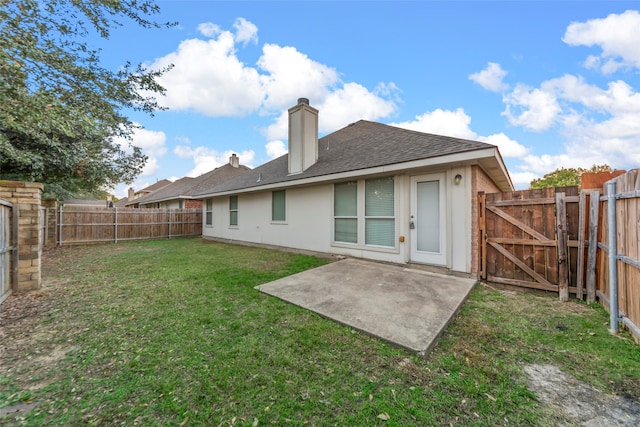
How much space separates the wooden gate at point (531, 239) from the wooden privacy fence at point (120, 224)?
582 inches

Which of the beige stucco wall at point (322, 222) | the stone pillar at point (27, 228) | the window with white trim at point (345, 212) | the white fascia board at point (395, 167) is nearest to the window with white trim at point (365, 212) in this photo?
the window with white trim at point (345, 212)

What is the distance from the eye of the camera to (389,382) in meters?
1.93

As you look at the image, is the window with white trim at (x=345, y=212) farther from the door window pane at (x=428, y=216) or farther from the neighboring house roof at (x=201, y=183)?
the neighboring house roof at (x=201, y=183)

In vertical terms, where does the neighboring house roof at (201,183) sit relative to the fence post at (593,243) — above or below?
above

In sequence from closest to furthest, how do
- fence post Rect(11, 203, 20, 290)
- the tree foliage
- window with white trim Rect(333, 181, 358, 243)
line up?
fence post Rect(11, 203, 20, 290), window with white trim Rect(333, 181, 358, 243), the tree foliage

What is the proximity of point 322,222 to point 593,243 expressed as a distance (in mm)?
5440

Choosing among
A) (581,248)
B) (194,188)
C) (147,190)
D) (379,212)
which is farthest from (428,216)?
(147,190)

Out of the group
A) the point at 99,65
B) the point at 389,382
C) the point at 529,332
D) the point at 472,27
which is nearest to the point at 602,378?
the point at 529,332

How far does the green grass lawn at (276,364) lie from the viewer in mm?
1639

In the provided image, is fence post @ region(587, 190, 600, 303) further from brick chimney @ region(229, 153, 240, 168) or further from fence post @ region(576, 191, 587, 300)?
brick chimney @ region(229, 153, 240, 168)

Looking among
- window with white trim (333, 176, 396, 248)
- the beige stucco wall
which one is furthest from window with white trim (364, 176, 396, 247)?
the beige stucco wall

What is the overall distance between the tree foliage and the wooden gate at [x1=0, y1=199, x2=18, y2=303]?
99.0 feet

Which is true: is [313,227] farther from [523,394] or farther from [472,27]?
[472,27]

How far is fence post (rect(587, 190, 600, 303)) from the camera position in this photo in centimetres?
350
